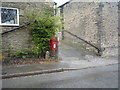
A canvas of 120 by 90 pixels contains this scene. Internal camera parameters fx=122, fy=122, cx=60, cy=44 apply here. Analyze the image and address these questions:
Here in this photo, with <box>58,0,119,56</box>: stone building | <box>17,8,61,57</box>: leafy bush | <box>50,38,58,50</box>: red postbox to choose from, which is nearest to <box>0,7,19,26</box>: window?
<box>17,8,61,57</box>: leafy bush

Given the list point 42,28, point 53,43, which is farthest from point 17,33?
point 53,43

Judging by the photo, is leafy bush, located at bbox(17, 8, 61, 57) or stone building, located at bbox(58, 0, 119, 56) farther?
stone building, located at bbox(58, 0, 119, 56)

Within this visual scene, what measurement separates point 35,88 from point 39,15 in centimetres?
491

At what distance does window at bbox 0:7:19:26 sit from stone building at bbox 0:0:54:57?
7.4 inches

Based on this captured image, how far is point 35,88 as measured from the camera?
4.00 m

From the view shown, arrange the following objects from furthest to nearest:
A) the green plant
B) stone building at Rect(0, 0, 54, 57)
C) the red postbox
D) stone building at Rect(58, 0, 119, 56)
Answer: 1. stone building at Rect(58, 0, 119, 56)
2. the red postbox
3. stone building at Rect(0, 0, 54, 57)
4. the green plant

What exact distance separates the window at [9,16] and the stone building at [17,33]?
19 cm

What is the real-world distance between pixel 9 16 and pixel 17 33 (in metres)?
1.15

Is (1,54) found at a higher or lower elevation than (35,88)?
higher

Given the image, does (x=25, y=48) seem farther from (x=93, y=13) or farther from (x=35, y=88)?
(x=93, y=13)

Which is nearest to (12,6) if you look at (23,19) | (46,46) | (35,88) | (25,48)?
(23,19)

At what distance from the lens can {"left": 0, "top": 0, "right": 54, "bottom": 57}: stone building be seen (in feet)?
24.7

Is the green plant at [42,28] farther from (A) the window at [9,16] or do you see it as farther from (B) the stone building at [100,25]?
(B) the stone building at [100,25]

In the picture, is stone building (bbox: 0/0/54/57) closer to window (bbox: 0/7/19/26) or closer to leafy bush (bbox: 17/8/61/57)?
window (bbox: 0/7/19/26)
